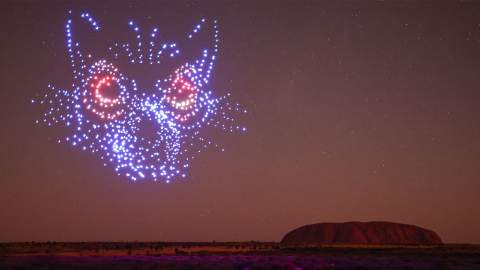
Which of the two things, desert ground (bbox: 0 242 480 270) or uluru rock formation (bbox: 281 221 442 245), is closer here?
desert ground (bbox: 0 242 480 270)

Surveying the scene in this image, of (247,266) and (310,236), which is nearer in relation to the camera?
(247,266)

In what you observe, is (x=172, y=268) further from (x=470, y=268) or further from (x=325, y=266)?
(x=470, y=268)

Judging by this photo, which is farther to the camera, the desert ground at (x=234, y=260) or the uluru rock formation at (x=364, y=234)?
the uluru rock formation at (x=364, y=234)

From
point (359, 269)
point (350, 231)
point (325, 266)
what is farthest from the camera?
point (350, 231)

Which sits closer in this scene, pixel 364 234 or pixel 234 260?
pixel 234 260

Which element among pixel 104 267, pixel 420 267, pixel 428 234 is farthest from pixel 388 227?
pixel 104 267

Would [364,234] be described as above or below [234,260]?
above

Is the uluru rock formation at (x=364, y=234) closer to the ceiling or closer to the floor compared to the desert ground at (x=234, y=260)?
→ closer to the ceiling

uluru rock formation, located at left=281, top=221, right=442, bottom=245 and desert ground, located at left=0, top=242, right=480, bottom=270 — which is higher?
uluru rock formation, located at left=281, top=221, right=442, bottom=245
